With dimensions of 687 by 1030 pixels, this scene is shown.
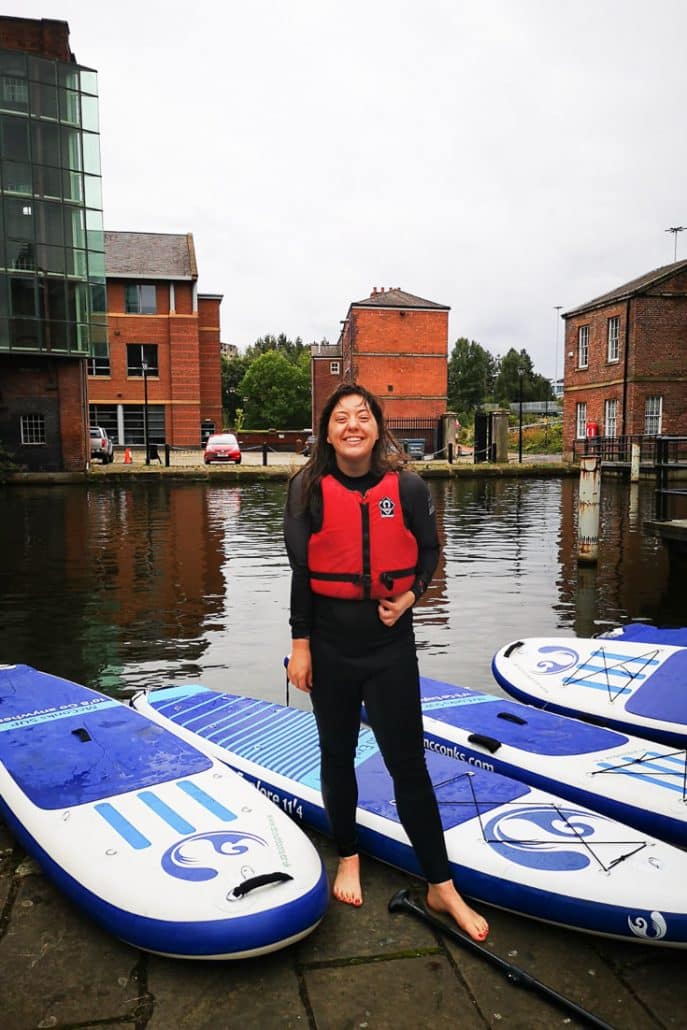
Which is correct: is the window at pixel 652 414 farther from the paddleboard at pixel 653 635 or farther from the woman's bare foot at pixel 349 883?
the woman's bare foot at pixel 349 883

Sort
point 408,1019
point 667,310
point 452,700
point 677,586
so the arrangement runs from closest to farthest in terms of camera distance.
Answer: point 408,1019 < point 452,700 < point 677,586 < point 667,310

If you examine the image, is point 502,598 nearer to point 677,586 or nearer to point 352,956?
point 677,586

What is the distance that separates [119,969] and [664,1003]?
→ 177cm

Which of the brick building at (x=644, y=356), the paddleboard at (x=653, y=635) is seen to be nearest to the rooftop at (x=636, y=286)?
the brick building at (x=644, y=356)

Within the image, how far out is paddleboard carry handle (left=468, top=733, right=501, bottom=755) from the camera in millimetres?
4172

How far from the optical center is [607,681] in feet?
17.8

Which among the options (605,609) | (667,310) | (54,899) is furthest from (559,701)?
(667,310)

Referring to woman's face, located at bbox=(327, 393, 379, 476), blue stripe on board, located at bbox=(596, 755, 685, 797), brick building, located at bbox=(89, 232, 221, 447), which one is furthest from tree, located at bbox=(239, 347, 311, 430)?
woman's face, located at bbox=(327, 393, 379, 476)

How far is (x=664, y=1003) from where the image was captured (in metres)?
2.47

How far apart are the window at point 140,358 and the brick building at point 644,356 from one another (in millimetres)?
23761

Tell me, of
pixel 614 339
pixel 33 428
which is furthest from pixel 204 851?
pixel 614 339

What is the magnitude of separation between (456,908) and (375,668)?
932 mm

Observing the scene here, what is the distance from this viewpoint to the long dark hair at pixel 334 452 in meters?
2.90

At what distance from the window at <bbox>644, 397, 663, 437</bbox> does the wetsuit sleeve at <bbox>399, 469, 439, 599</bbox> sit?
101ft
